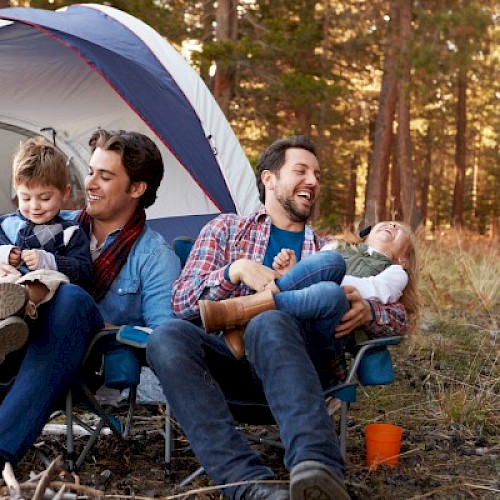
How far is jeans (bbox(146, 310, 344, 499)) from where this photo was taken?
2.28 meters

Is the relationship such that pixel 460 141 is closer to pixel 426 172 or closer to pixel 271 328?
pixel 426 172

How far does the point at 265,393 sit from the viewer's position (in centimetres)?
244

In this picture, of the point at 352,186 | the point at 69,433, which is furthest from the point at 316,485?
the point at 352,186

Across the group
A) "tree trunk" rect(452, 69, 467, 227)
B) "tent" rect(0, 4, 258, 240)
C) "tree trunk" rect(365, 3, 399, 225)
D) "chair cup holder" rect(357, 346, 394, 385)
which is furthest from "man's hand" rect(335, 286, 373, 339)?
"tree trunk" rect(452, 69, 467, 227)

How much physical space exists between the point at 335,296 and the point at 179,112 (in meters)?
2.72

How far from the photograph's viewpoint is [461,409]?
11.6 feet

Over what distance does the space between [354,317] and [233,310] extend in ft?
1.40

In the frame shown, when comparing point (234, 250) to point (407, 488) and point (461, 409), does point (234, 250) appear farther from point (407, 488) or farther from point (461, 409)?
point (461, 409)

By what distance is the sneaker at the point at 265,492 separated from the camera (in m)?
2.23

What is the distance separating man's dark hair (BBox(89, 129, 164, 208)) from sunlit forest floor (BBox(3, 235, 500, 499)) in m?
0.90

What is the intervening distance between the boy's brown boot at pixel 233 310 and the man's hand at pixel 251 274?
88mm

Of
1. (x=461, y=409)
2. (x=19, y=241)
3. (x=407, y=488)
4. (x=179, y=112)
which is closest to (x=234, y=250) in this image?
(x=19, y=241)

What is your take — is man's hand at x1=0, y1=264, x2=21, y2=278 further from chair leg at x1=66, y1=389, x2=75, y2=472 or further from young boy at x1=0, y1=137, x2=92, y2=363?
chair leg at x1=66, y1=389, x2=75, y2=472

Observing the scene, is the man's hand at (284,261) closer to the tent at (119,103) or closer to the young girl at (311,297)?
the young girl at (311,297)
